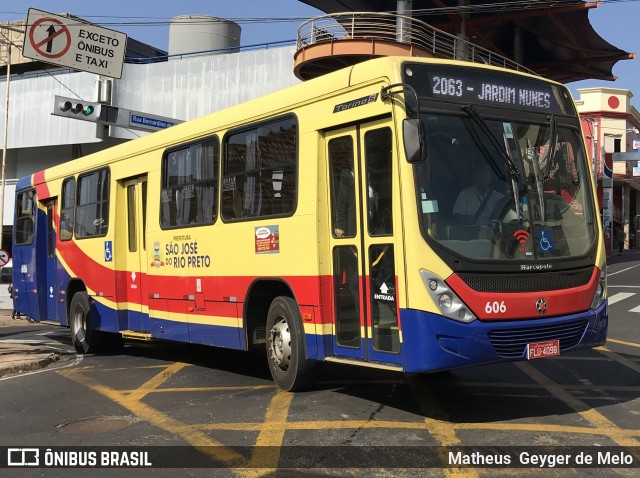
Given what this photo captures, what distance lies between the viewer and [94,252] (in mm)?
11297

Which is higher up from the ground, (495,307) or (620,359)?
(495,307)

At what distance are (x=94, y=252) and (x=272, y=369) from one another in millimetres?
5177

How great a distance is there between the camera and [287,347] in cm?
729

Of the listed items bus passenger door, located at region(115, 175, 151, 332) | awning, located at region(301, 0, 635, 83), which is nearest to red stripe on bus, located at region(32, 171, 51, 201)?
bus passenger door, located at region(115, 175, 151, 332)

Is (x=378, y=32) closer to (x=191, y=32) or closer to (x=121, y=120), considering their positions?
(x=121, y=120)

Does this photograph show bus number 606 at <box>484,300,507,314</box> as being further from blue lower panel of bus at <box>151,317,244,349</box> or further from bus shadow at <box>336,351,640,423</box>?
blue lower panel of bus at <box>151,317,244,349</box>

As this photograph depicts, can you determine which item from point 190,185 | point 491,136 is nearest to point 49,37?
point 190,185

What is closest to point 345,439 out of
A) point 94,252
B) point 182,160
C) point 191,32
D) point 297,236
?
point 297,236

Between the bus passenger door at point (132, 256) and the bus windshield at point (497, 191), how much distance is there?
5.64 metres

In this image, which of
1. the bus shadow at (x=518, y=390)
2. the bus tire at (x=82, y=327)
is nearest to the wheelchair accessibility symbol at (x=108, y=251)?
the bus tire at (x=82, y=327)

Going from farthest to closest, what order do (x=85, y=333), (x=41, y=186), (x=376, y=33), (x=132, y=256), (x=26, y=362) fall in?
(x=376, y=33) < (x=41, y=186) < (x=85, y=333) < (x=132, y=256) < (x=26, y=362)

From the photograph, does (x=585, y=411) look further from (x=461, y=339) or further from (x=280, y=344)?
(x=280, y=344)

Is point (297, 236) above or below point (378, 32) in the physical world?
below

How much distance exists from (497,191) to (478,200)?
0.24 m
